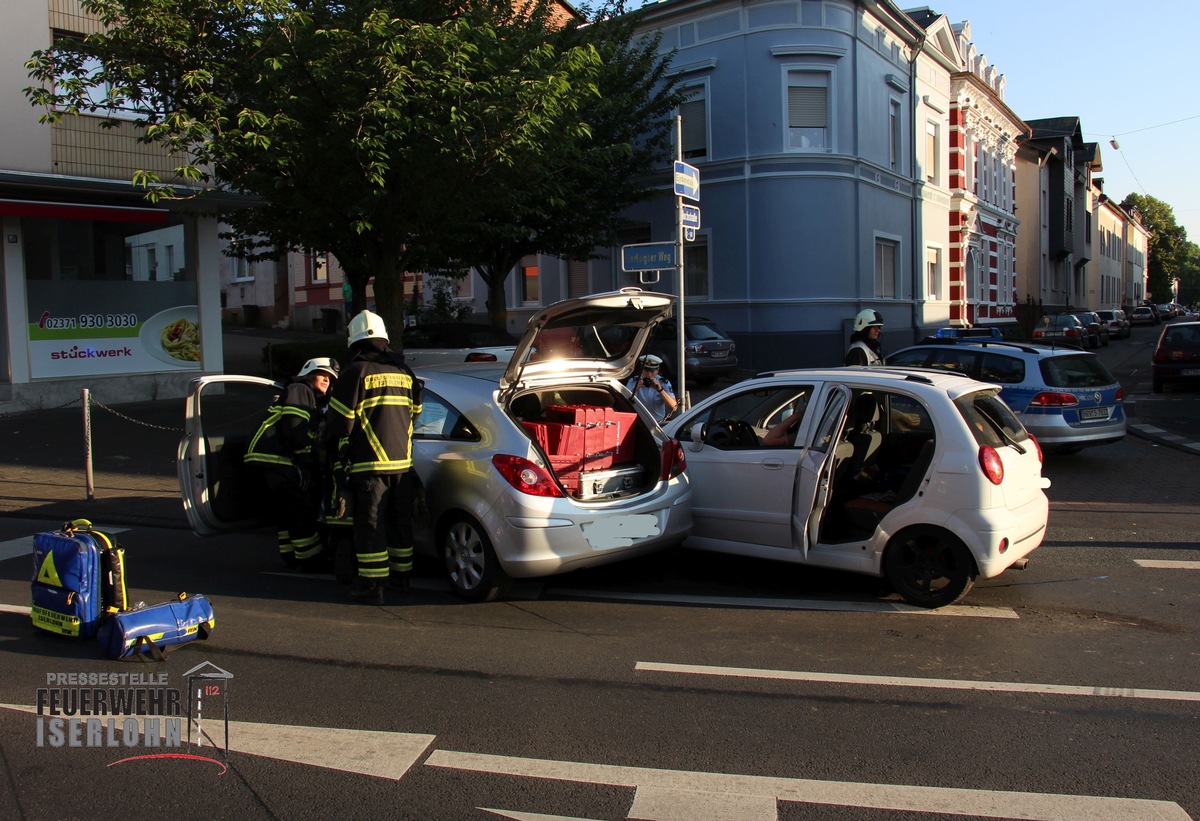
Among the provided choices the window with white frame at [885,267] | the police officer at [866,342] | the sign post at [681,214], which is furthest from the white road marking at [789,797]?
the window with white frame at [885,267]

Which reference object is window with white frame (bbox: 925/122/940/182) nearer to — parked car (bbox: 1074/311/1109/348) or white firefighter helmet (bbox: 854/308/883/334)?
parked car (bbox: 1074/311/1109/348)

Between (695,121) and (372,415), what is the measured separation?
21.5 m

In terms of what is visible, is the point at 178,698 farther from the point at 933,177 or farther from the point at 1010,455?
the point at 933,177

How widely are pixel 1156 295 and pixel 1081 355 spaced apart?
119028mm

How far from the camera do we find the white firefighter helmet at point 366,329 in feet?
20.9

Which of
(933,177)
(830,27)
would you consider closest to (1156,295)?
(933,177)

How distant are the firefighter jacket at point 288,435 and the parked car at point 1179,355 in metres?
19.6

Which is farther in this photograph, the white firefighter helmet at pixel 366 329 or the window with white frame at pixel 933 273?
the window with white frame at pixel 933 273

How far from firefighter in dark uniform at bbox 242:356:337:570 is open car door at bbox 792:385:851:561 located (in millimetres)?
3258

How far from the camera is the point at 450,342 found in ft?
62.0

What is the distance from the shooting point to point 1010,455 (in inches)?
247

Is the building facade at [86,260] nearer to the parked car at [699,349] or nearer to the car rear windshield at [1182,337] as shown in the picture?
the parked car at [699,349]

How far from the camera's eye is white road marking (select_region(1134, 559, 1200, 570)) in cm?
719

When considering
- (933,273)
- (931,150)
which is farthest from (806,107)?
(933,273)
